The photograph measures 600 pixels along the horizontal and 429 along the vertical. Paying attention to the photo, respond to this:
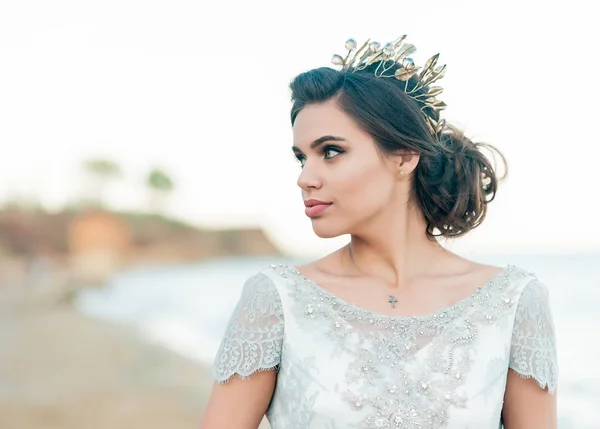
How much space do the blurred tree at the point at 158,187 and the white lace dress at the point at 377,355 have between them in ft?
128

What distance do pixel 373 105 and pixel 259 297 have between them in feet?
2.06

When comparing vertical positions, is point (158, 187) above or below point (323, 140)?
below

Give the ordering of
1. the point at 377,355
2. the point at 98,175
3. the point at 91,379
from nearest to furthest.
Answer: the point at 377,355 → the point at 91,379 → the point at 98,175

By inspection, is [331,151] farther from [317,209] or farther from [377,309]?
[377,309]

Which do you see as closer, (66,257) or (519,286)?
(519,286)

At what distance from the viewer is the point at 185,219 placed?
1711 inches

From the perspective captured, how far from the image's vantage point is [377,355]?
224cm

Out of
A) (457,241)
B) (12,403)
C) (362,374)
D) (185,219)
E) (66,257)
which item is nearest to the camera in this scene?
(362,374)

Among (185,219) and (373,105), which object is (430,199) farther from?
(185,219)

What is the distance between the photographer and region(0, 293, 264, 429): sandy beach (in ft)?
30.8

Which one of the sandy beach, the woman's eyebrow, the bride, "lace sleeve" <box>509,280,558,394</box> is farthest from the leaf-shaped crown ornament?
the sandy beach

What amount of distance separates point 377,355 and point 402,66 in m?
0.87

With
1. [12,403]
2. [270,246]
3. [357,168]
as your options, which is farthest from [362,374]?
[270,246]

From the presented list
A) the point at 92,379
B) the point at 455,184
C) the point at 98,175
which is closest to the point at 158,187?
the point at 98,175
